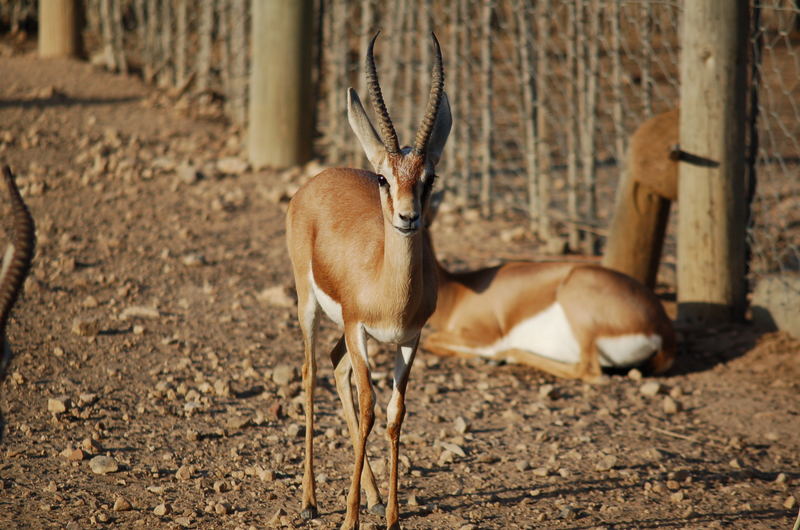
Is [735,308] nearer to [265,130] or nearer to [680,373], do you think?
[680,373]

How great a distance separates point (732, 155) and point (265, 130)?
13.9ft

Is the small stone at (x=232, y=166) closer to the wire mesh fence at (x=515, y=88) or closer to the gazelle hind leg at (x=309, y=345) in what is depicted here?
the wire mesh fence at (x=515, y=88)

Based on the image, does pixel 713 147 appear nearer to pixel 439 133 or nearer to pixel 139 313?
pixel 439 133

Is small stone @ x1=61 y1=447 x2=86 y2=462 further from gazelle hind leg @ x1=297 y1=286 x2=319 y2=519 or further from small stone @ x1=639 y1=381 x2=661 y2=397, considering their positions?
small stone @ x1=639 y1=381 x2=661 y2=397

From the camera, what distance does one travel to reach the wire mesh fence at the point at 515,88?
721cm

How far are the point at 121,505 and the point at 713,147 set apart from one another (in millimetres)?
4116

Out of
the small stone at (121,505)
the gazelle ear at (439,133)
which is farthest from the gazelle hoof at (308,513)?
the gazelle ear at (439,133)

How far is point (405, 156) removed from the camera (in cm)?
338

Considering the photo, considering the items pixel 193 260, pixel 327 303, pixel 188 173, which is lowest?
pixel 193 260

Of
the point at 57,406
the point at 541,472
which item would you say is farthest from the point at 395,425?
the point at 57,406

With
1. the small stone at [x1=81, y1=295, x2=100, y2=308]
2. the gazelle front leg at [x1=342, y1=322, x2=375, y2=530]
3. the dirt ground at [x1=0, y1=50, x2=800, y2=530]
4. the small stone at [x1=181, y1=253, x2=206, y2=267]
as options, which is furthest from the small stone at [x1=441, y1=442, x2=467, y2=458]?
the small stone at [x1=181, y1=253, x2=206, y2=267]

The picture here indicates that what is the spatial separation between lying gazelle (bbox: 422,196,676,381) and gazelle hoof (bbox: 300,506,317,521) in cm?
236

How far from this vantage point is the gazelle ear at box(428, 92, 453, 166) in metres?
3.52

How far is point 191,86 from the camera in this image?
10.4 meters
